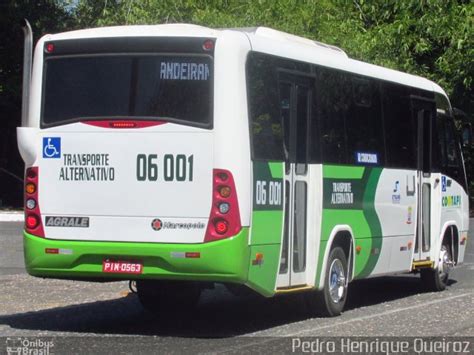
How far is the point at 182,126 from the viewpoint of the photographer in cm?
1148

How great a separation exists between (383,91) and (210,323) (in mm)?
3995

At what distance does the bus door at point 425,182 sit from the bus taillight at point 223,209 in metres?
5.43

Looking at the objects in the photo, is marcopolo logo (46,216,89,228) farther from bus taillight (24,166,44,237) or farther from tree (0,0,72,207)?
tree (0,0,72,207)

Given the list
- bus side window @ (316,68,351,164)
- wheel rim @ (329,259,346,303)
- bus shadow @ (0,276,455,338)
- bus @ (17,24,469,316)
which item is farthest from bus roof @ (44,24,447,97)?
bus shadow @ (0,276,455,338)

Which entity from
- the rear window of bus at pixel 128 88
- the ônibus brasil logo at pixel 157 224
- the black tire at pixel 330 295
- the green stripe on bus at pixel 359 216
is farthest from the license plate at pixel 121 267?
the black tire at pixel 330 295

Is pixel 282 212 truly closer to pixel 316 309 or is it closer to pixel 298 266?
pixel 298 266

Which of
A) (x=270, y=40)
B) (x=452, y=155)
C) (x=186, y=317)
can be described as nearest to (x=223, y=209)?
(x=270, y=40)

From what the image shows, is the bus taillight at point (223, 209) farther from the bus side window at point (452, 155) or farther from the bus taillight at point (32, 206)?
the bus side window at point (452, 155)

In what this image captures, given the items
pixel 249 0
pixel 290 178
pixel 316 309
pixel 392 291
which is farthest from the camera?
pixel 249 0

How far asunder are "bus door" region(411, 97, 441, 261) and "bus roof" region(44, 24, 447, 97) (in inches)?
43.4

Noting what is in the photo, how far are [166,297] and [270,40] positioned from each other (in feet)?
10.8

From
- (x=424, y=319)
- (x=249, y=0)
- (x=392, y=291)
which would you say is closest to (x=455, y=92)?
(x=249, y=0)

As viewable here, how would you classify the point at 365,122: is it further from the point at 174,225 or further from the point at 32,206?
the point at 32,206

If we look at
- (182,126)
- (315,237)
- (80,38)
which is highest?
(80,38)
